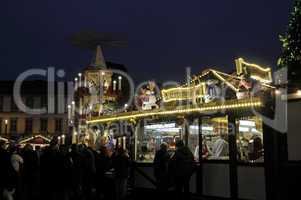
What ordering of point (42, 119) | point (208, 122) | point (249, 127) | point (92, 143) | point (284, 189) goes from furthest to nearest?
point (42, 119)
point (92, 143)
point (208, 122)
point (249, 127)
point (284, 189)

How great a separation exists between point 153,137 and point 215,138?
10.7ft

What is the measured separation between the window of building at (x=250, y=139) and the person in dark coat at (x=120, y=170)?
134 inches

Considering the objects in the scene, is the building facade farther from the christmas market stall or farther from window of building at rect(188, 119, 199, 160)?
window of building at rect(188, 119, 199, 160)

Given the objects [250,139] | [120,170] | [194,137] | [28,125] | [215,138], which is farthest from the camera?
[28,125]

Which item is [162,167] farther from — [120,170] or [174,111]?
[174,111]

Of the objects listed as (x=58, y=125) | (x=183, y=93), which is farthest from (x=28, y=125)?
(x=183, y=93)

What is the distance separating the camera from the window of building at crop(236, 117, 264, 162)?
11672mm

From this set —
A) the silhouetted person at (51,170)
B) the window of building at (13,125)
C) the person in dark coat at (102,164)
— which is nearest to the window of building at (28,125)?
the window of building at (13,125)

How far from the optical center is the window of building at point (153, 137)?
14.9 m

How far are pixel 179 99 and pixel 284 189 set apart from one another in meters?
→ 4.84

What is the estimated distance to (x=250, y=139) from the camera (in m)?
12.1

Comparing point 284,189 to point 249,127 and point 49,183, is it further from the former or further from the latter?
point 49,183

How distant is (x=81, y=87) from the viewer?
19672 millimetres

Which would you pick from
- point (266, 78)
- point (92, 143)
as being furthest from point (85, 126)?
point (266, 78)
